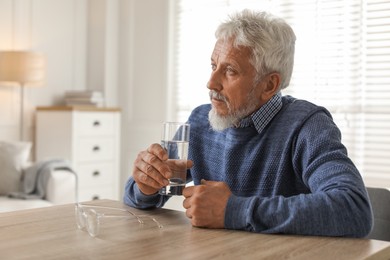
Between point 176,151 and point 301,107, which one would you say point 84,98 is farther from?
point 176,151

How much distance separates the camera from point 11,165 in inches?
154

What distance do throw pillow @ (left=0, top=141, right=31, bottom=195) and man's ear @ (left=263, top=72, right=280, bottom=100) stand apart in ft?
8.47

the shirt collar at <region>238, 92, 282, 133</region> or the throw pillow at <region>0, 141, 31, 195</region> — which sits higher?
the shirt collar at <region>238, 92, 282, 133</region>

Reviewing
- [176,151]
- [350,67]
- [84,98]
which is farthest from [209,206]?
[84,98]

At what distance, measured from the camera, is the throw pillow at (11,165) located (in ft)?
12.7

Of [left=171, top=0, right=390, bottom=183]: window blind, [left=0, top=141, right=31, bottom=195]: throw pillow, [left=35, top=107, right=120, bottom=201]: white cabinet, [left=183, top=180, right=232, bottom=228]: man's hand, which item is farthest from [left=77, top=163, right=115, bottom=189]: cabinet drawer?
[left=183, top=180, right=232, bottom=228]: man's hand

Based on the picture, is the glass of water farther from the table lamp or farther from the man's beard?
the table lamp

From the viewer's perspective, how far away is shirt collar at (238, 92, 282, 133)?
67.9 inches

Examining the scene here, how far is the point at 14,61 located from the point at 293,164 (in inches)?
131

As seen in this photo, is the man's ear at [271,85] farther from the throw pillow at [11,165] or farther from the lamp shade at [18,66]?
the lamp shade at [18,66]

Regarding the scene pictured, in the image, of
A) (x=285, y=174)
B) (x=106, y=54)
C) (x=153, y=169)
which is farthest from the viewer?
(x=106, y=54)

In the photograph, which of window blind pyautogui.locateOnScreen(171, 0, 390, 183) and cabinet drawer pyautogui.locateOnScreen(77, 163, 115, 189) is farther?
cabinet drawer pyautogui.locateOnScreen(77, 163, 115, 189)

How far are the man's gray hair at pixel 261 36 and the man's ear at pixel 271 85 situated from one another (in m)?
0.02

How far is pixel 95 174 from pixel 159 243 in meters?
3.68
